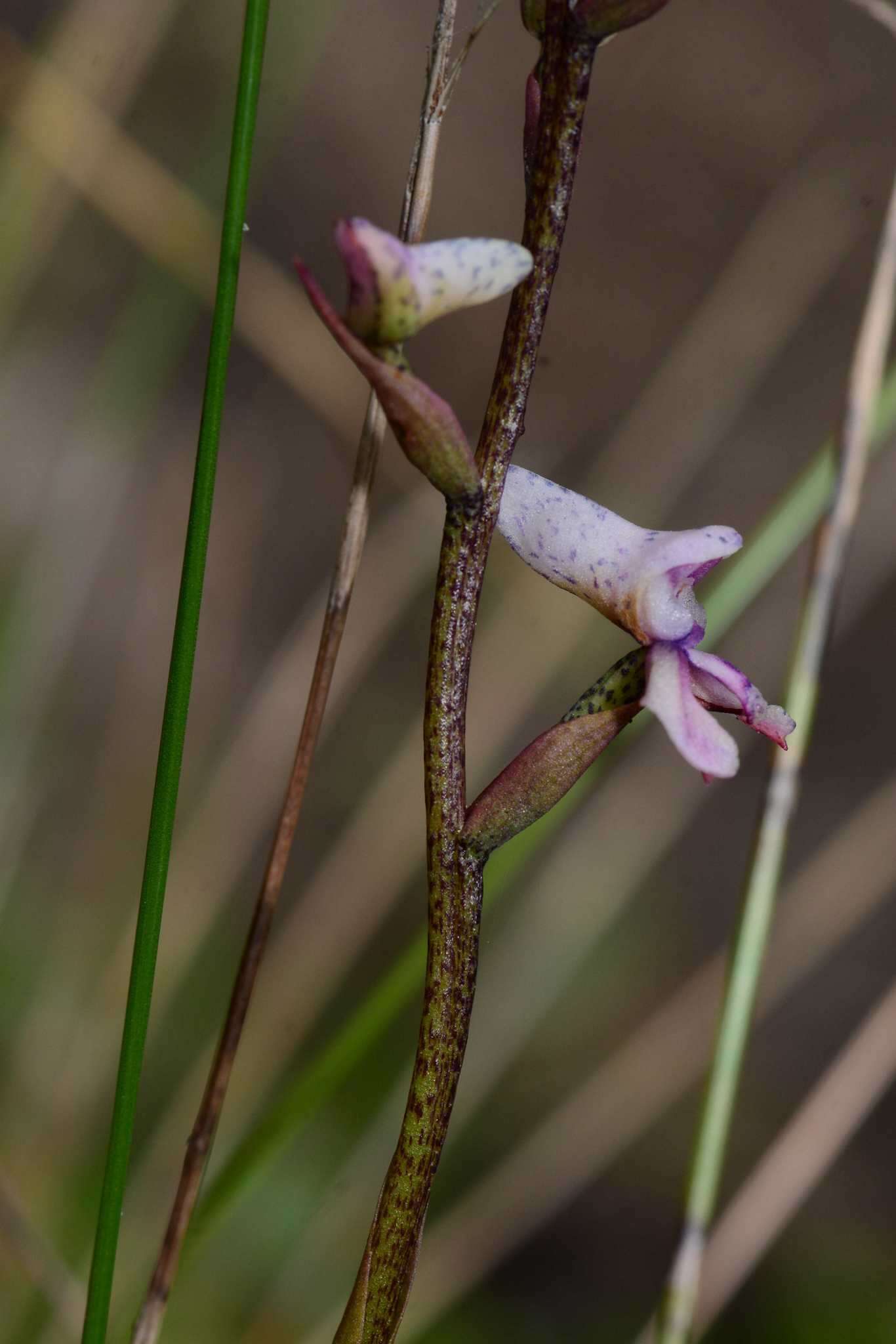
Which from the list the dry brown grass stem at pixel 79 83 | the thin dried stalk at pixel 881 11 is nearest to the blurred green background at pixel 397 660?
the dry brown grass stem at pixel 79 83

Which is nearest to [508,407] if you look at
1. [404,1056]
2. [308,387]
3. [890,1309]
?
[308,387]

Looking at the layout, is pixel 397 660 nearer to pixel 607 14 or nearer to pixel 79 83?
pixel 79 83

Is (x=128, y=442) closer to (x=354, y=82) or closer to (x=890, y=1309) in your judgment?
(x=354, y=82)

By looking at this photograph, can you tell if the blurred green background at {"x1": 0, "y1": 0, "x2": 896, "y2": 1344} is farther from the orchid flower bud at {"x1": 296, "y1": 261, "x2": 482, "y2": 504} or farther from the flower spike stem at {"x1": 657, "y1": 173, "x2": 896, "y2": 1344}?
the orchid flower bud at {"x1": 296, "y1": 261, "x2": 482, "y2": 504}

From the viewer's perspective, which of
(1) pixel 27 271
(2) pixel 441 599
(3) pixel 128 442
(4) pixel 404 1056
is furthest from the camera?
(3) pixel 128 442

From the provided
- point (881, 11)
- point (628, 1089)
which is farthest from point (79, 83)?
point (628, 1089)

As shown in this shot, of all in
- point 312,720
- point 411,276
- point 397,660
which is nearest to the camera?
point 411,276

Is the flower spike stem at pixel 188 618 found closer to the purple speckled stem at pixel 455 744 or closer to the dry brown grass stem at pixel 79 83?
the purple speckled stem at pixel 455 744
